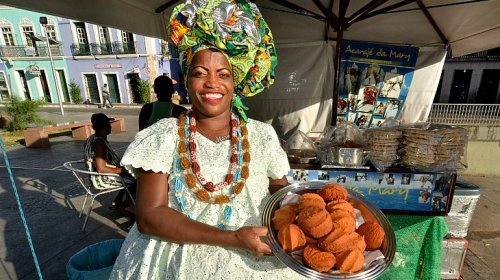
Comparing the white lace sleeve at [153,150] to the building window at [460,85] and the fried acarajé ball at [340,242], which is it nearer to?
the fried acarajé ball at [340,242]

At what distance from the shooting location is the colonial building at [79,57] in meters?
23.1

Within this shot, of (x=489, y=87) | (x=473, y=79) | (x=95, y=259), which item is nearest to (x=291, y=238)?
(x=95, y=259)

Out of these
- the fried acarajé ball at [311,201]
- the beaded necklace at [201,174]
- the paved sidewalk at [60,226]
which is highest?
the beaded necklace at [201,174]

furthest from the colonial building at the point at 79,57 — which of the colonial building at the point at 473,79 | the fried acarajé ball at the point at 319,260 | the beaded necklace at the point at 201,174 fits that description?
the colonial building at the point at 473,79

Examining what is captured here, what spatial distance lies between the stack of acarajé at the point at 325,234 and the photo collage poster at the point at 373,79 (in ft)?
11.7

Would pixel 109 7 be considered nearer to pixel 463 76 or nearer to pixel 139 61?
pixel 139 61

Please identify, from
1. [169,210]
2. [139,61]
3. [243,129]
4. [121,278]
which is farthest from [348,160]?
[139,61]

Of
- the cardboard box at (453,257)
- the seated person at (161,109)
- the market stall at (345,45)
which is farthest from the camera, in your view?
the seated person at (161,109)

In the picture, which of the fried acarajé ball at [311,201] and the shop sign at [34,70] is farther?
the shop sign at [34,70]

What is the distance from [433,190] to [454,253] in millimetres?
855

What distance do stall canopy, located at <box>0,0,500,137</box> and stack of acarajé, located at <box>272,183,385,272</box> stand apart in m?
2.59

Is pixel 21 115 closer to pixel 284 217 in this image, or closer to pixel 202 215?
pixel 202 215

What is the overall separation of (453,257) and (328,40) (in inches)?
127

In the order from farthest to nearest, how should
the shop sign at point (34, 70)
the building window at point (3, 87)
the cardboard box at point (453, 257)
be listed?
the building window at point (3, 87), the shop sign at point (34, 70), the cardboard box at point (453, 257)
